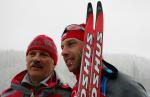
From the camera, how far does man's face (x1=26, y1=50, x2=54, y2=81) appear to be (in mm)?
5316

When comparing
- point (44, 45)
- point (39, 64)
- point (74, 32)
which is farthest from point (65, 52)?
point (44, 45)

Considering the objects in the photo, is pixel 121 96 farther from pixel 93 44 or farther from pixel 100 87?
pixel 93 44

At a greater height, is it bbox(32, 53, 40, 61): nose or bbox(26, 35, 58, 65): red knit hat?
bbox(26, 35, 58, 65): red knit hat

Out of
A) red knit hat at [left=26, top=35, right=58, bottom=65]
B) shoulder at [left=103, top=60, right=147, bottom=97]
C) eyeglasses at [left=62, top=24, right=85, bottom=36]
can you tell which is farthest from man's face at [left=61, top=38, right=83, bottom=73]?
red knit hat at [left=26, top=35, right=58, bottom=65]

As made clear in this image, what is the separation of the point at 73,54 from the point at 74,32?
39 centimetres

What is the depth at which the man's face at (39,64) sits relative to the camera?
532 cm

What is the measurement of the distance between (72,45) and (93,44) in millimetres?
359

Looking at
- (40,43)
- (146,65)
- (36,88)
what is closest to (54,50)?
(40,43)

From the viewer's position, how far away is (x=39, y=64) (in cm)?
531

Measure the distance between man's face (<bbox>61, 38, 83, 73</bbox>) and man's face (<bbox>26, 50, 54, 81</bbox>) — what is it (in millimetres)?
939

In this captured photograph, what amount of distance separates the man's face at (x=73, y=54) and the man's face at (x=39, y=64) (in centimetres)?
94

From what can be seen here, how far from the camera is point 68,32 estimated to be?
476 centimetres

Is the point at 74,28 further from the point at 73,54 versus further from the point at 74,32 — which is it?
the point at 73,54

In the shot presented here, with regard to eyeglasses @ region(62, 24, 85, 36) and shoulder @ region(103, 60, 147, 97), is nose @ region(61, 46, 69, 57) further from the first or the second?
shoulder @ region(103, 60, 147, 97)
